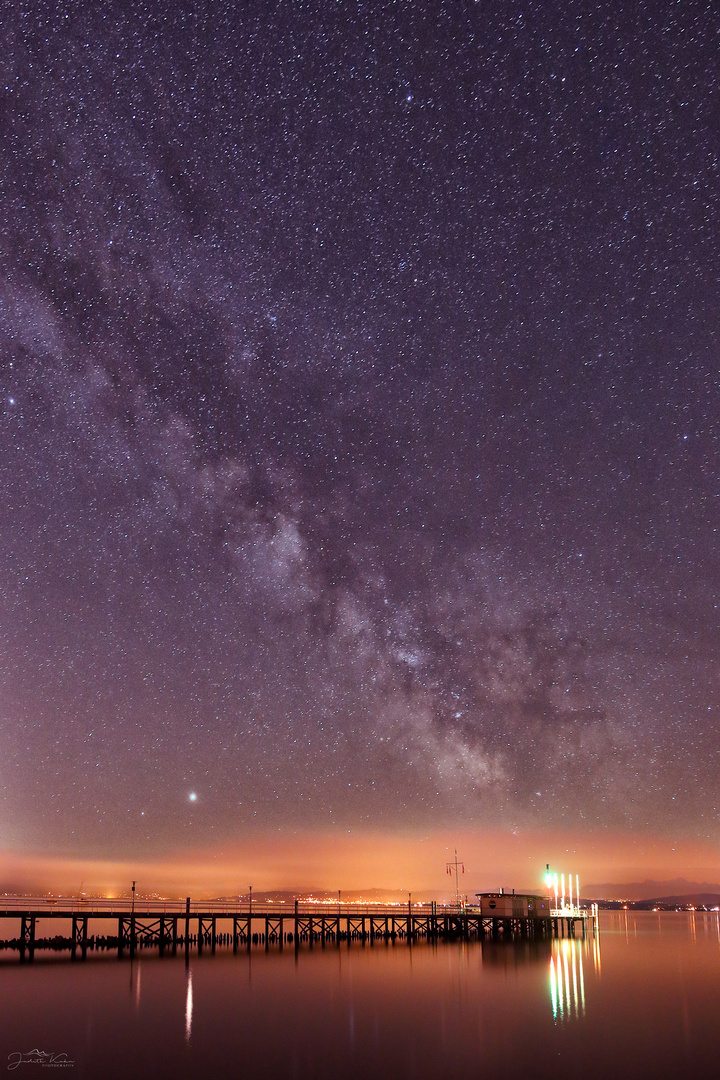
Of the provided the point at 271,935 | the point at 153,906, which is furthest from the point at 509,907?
the point at 153,906

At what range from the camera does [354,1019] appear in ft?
95.2

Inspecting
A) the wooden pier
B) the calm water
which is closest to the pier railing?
the wooden pier

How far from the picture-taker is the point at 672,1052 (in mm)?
25359

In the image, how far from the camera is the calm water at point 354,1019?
22781 millimetres

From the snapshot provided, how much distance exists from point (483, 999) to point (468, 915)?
3941cm

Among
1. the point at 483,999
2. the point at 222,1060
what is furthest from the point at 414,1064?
the point at 483,999

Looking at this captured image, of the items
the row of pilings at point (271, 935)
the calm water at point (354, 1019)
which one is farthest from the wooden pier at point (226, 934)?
the calm water at point (354, 1019)

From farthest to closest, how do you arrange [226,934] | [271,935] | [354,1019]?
[271,935]
[226,934]
[354,1019]

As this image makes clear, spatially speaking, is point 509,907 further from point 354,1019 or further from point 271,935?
point 354,1019

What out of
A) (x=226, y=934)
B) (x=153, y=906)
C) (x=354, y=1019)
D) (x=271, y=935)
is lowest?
(x=153, y=906)

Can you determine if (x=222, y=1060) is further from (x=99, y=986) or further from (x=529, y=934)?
(x=529, y=934)

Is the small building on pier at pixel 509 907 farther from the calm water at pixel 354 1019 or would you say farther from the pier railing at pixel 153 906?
the calm water at pixel 354 1019

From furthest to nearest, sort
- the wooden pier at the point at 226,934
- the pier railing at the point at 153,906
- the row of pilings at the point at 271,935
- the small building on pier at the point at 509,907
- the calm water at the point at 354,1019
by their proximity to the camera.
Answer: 1. the small building on pier at the point at 509,907
2. the pier railing at the point at 153,906
3. the row of pilings at the point at 271,935
4. the wooden pier at the point at 226,934
5. the calm water at the point at 354,1019

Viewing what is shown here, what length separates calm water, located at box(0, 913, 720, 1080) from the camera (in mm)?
22781
